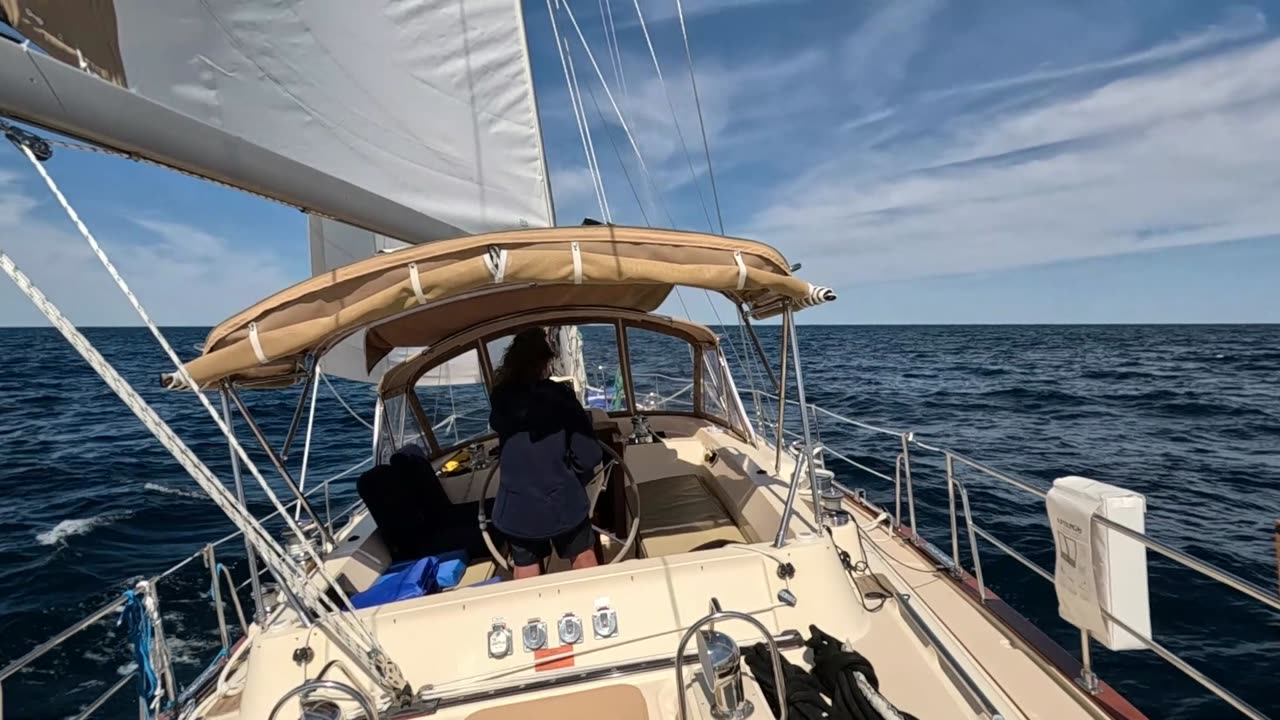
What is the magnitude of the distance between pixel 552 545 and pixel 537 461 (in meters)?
0.55

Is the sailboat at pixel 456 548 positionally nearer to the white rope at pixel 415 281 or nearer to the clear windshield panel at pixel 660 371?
the white rope at pixel 415 281

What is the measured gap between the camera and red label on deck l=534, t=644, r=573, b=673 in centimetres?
260

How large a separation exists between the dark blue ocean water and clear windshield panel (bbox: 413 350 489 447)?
1788 millimetres

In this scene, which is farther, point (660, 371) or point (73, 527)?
point (73, 527)

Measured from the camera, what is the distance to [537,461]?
10.7 feet

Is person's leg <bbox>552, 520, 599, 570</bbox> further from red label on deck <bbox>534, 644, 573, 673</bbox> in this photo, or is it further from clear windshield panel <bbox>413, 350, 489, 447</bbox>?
clear windshield panel <bbox>413, 350, 489, 447</bbox>

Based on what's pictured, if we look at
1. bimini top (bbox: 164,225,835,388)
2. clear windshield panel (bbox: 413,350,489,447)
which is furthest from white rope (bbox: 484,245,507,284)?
clear windshield panel (bbox: 413,350,489,447)

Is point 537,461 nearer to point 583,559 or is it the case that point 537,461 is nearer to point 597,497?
point 583,559

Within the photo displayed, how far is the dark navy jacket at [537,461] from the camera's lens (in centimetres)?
325

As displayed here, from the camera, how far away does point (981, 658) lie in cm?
295

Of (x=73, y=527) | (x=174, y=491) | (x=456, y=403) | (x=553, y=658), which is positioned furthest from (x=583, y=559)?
(x=174, y=491)

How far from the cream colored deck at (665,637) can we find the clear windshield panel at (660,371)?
3394mm

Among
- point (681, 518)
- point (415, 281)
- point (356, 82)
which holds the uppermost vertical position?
point (356, 82)

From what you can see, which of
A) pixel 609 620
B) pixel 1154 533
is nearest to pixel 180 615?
pixel 609 620
